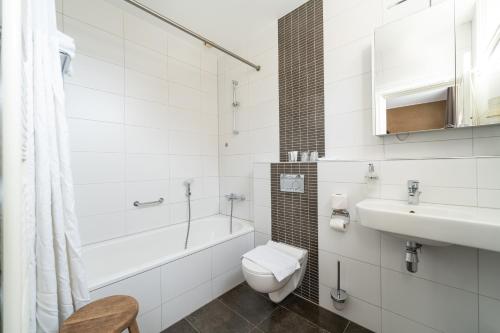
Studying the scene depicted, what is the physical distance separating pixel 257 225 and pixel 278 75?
1566 millimetres

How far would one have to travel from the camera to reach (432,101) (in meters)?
1.29

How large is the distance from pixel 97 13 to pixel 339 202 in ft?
8.31

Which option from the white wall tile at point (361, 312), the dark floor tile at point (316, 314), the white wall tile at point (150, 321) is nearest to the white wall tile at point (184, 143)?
the white wall tile at point (150, 321)

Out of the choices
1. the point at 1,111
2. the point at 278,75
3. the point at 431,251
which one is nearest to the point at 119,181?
the point at 1,111

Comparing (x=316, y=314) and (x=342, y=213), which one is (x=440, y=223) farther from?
(x=316, y=314)

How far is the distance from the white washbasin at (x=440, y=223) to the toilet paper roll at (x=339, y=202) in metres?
0.19

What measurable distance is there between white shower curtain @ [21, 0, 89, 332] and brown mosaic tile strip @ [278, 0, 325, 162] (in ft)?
5.44

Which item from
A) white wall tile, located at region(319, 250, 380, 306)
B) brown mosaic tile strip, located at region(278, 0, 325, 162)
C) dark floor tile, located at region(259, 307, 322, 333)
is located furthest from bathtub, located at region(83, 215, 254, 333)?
brown mosaic tile strip, located at region(278, 0, 325, 162)

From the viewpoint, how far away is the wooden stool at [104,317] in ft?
2.72

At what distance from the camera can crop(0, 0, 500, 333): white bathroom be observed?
851mm

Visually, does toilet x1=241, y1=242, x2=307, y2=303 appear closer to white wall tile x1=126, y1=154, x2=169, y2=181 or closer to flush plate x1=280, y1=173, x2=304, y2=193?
flush plate x1=280, y1=173, x2=304, y2=193

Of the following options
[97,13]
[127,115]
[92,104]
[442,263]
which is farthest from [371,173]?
[97,13]

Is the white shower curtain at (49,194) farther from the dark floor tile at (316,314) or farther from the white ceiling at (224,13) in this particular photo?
the dark floor tile at (316,314)

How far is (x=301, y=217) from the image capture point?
69.7 inches
